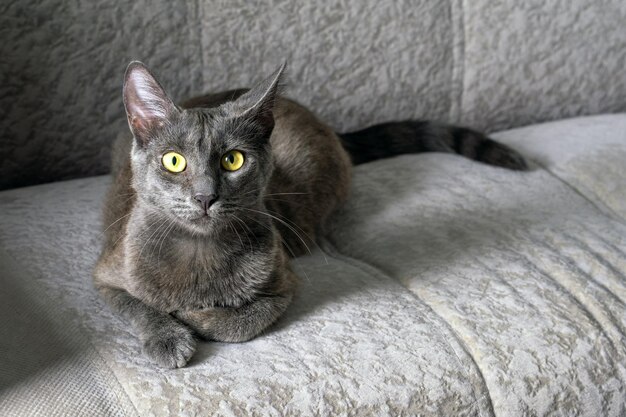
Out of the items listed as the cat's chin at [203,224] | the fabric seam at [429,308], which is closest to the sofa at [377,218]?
the fabric seam at [429,308]

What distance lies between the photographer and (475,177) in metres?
2.07

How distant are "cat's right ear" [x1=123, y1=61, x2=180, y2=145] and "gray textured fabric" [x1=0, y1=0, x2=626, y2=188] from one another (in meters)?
0.68

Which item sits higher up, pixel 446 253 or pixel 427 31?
pixel 427 31

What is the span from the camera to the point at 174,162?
133 centimetres

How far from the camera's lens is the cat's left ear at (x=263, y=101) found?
4.42 ft

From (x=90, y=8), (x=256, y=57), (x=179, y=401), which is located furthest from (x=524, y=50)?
(x=179, y=401)

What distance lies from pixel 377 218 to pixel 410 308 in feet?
1.35

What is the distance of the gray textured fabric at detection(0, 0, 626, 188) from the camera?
6.37 ft

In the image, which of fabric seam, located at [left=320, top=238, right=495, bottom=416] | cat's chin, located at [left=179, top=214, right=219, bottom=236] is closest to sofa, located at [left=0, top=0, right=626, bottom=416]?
fabric seam, located at [left=320, top=238, right=495, bottom=416]

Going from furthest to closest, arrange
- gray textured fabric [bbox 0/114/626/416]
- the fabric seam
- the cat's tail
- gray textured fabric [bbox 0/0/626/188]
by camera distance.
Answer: the cat's tail
gray textured fabric [bbox 0/0/626/188]
the fabric seam
gray textured fabric [bbox 0/114/626/416]

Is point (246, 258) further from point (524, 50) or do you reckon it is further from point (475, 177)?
point (524, 50)

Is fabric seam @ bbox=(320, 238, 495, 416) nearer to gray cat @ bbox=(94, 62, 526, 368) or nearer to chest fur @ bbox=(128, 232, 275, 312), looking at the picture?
gray cat @ bbox=(94, 62, 526, 368)

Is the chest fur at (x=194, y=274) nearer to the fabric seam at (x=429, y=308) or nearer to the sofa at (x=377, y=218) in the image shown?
the sofa at (x=377, y=218)

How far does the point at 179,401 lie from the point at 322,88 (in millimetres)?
1246
